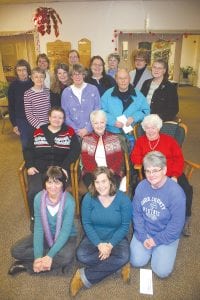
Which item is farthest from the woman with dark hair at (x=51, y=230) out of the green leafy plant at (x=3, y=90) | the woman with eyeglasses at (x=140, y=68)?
the green leafy plant at (x=3, y=90)

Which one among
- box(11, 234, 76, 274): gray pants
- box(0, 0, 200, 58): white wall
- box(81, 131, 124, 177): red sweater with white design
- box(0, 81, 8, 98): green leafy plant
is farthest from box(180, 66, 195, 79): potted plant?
box(11, 234, 76, 274): gray pants

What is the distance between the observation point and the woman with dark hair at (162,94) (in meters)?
3.18

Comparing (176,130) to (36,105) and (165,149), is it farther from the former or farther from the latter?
(36,105)

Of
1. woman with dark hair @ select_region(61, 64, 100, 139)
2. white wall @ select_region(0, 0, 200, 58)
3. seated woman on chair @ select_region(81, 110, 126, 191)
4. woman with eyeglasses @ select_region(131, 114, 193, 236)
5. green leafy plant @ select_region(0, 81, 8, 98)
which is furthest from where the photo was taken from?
white wall @ select_region(0, 0, 200, 58)

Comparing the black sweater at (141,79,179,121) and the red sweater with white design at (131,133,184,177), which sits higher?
the black sweater at (141,79,179,121)

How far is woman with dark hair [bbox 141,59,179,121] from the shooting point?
3.18 m

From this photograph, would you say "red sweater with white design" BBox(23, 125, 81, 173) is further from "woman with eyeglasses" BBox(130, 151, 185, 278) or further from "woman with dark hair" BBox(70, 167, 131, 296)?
"woman with eyeglasses" BBox(130, 151, 185, 278)

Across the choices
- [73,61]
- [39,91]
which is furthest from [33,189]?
[73,61]

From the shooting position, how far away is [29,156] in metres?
2.71

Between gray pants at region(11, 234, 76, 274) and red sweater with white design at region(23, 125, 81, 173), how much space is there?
75 centimetres

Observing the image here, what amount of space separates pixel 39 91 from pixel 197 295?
8.46 ft

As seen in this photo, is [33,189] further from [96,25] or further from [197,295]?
[96,25]

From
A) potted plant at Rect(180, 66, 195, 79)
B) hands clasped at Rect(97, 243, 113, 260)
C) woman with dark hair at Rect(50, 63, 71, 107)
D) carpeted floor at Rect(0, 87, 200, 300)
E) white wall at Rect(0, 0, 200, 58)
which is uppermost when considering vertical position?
white wall at Rect(0, 0, 200, 58)

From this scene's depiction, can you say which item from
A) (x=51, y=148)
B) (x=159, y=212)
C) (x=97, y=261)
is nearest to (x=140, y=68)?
(x=51, y=148)
